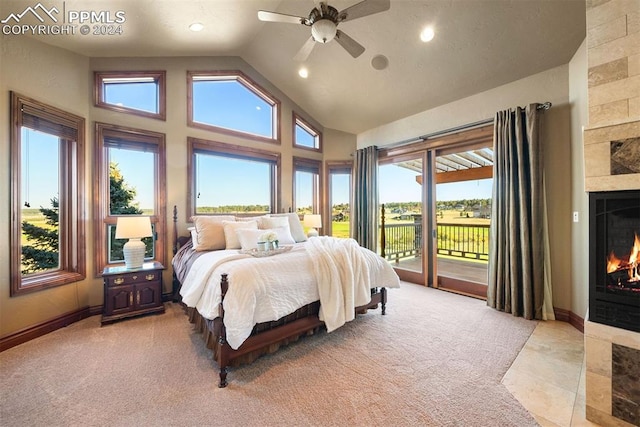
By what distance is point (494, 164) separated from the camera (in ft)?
11.5

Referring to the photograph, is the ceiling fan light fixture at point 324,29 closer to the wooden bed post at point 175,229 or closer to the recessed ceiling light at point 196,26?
the recessed ceiling light at point 196,26

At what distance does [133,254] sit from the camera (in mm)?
3244

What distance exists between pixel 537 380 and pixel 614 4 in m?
2.59

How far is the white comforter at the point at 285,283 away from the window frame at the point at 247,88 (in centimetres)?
254

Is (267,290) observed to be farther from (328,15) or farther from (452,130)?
(452,130)

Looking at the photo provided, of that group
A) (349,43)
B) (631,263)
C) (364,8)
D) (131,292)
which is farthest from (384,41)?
(131,292)

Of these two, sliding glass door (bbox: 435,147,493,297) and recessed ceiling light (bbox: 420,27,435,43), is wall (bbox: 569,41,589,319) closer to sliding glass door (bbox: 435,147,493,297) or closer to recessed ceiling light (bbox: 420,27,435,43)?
sliding glass door (bbox: 435,147,493,297)

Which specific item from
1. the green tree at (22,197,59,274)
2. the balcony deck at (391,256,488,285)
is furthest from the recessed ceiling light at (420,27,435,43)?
the green tree at (22,197,59,274)

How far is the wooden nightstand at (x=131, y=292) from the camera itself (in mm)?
3047

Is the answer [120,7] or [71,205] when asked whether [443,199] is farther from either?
[71,205]

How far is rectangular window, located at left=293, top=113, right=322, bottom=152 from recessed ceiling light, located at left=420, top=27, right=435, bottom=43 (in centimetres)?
273

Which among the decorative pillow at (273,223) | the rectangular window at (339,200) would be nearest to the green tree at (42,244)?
the decorative pillow at (273,223)

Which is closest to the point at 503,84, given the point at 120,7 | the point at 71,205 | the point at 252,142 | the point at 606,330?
the point at 606,330

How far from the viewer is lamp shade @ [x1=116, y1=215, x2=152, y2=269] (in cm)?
315
